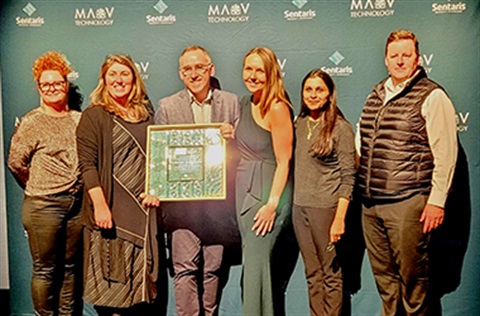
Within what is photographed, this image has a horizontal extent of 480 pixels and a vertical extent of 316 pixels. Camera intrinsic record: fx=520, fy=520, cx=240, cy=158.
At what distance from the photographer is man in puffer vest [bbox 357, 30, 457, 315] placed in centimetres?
272

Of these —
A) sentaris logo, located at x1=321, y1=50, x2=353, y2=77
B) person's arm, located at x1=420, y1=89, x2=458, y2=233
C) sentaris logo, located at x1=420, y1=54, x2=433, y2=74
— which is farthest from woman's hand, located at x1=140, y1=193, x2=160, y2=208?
sentaris logo, located at x1=420, y1=54, x2=433, y2=74

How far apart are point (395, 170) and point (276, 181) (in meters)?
0.64

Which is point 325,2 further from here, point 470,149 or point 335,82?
point 470,149

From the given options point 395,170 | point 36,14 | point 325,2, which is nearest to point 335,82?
point 325,2

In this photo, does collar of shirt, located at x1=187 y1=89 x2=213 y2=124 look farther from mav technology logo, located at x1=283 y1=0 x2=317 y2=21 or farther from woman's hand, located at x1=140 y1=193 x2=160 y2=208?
mav technology logo, located at x1=283 y1=0 x2=317 y2=21

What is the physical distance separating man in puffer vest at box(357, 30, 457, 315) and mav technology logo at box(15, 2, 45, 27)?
2.21 m

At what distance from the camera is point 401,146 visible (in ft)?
9.11

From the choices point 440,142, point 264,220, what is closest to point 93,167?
point 264,220

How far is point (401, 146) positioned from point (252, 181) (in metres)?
0.83

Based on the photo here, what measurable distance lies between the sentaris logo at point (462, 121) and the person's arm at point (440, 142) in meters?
0.55

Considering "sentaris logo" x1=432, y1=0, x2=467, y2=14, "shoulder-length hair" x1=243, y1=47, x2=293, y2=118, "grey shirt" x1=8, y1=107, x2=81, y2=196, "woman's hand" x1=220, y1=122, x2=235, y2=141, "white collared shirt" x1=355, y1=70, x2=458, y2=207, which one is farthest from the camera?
"sentaris logo" x1=432, y1=0, x2=467, y2=14

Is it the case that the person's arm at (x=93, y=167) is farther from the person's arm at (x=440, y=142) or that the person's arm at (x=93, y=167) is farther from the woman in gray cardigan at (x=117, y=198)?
the person's arm at (x=440, y=142)

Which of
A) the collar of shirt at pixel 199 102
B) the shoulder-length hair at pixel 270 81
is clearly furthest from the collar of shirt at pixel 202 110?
the shoulder-length hair at pixel 270 81

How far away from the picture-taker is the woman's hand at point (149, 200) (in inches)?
114
